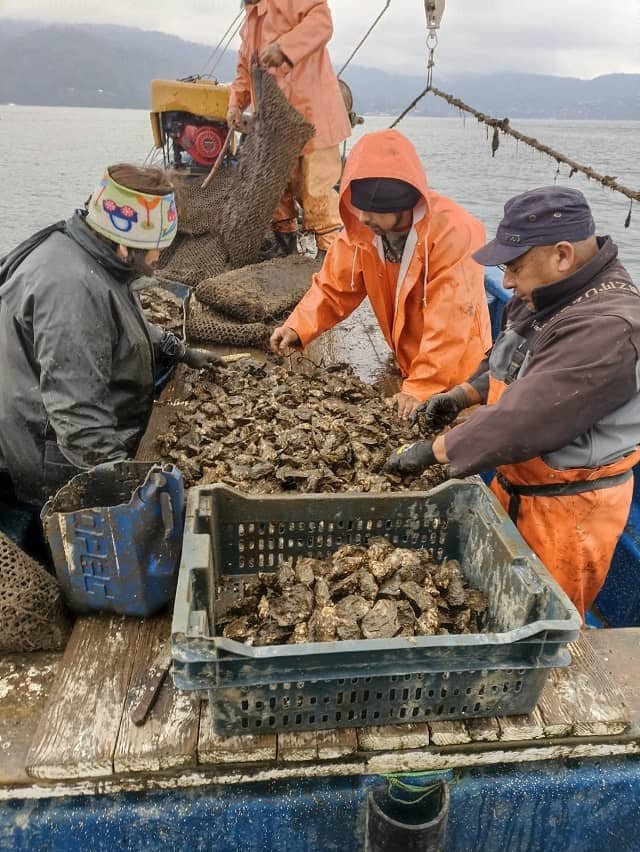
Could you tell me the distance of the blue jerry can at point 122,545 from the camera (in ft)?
6.97

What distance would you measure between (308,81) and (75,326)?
5.15m

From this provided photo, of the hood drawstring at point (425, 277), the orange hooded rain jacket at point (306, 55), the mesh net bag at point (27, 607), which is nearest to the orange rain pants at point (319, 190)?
the orange hooded rain jacket at point (306, 55)

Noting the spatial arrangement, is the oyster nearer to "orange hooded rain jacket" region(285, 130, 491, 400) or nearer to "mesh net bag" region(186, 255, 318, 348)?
"orange hooded rain jacket" region(285, 130, 491, 400)

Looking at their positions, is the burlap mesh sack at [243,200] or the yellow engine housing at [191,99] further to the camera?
the yellow engine housing at [191,99]

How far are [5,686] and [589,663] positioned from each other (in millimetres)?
1997

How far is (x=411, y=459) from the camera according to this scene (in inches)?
113

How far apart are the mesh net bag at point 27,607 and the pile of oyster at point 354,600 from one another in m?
0.56

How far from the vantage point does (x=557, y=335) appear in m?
2.40

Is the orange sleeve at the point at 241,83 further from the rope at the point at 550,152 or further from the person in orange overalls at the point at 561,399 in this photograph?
the person in orange overalls at the point at 561,399

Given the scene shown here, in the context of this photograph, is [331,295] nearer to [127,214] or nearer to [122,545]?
[127,214]

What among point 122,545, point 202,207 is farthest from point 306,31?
point 122,545

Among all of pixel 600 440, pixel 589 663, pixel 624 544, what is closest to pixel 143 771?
pixel 589 663

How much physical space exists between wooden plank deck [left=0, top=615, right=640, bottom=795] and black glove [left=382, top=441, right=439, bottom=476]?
1.01m

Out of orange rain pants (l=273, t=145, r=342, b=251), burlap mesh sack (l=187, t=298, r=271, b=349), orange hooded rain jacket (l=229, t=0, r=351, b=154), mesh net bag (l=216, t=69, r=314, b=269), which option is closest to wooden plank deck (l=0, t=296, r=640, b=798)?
burlap mesh sack (l=187, t=298, r=271, b=349)
